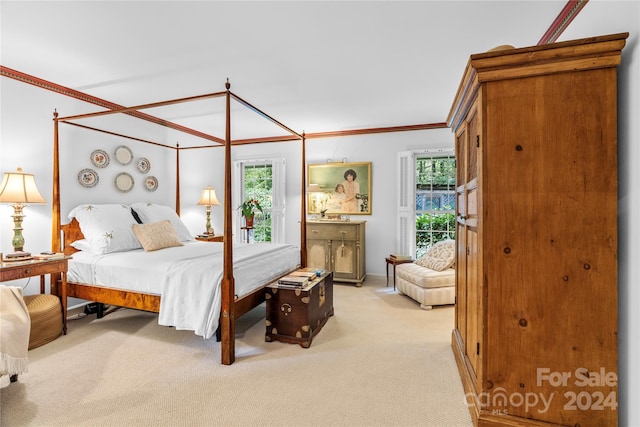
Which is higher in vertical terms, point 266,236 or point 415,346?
point 266,236

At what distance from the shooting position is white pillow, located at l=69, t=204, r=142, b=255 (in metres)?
3.24

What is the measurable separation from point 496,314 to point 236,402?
5.28 feet

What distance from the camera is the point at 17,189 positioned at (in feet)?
8.66

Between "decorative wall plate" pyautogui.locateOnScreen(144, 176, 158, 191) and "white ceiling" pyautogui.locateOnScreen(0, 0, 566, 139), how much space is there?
3.82ft

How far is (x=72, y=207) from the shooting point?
11.8ft

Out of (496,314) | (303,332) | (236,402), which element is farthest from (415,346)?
(236,402)

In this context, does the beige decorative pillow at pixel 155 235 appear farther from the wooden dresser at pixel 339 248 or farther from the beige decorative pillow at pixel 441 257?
the beige decorative pillow at pixel 441 257

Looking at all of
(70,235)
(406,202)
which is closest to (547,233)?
(406,202)

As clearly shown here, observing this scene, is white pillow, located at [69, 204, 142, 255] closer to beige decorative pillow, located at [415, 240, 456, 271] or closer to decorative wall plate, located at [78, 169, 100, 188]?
decorative wall plate, located at [78, 169, 100, 188]

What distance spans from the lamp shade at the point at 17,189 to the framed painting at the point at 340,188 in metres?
3.33

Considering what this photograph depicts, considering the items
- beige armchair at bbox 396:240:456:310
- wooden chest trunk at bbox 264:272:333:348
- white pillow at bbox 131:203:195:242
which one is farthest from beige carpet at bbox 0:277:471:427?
white pillow at bbox 131:203:195:242

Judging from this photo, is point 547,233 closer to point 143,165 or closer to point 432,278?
point 432,278

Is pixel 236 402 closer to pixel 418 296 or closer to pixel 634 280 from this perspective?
pixel 634 280

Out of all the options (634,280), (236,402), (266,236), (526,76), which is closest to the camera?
(634,280)
